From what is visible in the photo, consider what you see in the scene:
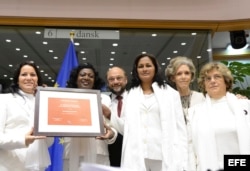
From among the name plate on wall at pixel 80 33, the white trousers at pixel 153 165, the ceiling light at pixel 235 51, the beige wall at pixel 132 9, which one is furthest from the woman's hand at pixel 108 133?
the ceiling light at pixel 235 51

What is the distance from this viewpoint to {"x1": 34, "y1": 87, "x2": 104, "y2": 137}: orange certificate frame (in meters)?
2.66

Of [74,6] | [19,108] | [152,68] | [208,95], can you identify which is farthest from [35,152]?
[74,6]

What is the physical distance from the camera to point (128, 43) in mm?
6637

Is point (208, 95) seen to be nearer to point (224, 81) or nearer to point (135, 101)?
point (224, 81)

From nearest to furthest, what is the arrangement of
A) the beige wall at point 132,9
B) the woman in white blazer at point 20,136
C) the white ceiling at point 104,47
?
the woman in white blazer at point 20,136 < the beige wall at point 132,9 < the white ceiling at point 104,47

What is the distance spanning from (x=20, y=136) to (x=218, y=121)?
163cm

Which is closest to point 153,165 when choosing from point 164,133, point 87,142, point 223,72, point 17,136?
point 164,133

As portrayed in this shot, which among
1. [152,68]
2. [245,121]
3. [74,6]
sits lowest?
[245,121]

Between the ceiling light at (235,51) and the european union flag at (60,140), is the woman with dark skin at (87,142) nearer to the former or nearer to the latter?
the european union flag at (60,140)

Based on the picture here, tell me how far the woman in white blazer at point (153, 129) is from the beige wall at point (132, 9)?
3.04 metres

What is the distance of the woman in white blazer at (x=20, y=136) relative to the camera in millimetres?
2633

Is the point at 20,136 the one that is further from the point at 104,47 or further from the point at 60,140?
the point at 104,47

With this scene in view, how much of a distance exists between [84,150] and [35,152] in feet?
1.56

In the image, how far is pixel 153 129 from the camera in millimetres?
2926
